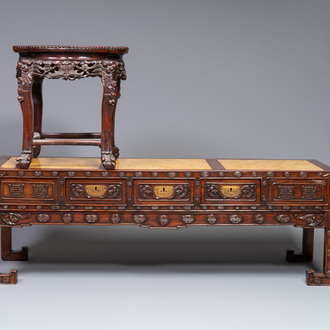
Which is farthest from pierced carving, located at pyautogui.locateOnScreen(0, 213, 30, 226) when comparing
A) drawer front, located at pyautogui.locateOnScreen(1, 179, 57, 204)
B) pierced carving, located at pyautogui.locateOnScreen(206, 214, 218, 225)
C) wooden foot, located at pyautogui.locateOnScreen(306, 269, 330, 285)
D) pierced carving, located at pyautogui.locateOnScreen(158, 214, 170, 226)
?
wooden foot, located at pyautogui.locateOnScreen(306, 269, 330, 285)

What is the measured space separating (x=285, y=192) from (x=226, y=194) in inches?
16.8

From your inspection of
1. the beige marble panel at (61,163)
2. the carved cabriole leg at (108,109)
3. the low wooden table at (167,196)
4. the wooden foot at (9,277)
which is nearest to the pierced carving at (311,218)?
the low wooden table at (167,196)

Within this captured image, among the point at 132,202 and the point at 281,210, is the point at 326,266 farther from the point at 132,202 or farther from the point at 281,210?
the point at 132,202

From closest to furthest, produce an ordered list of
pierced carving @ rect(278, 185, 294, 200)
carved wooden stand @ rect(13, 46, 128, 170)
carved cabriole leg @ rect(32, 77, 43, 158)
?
carved wooden stand @ rect(13, 46, 128, 170) < pierced carving @ rect(278, 185, 294, 200) < carved cabriole leg @ rect(32, 77, 43, 158)

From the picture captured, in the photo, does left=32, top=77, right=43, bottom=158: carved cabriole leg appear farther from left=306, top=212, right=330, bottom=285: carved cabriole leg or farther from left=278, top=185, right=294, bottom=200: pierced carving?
left=306, top=212, right=330, bottom=285: carved cabriole leg

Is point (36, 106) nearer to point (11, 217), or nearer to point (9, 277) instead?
point (11, 217)

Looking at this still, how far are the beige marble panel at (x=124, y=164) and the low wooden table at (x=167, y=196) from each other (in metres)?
0.04

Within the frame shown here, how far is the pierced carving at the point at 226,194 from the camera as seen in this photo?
16.9 feet

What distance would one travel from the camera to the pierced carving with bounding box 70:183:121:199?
5.12 m

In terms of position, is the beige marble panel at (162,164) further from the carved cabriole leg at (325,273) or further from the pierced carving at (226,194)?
the carved cabriole leg at (325,273)

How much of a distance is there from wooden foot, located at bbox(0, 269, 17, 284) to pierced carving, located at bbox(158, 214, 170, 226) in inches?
43.8

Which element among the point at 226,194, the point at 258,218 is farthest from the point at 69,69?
the point at 258,218

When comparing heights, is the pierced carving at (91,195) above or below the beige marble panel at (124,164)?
below

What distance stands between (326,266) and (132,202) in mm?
1493
